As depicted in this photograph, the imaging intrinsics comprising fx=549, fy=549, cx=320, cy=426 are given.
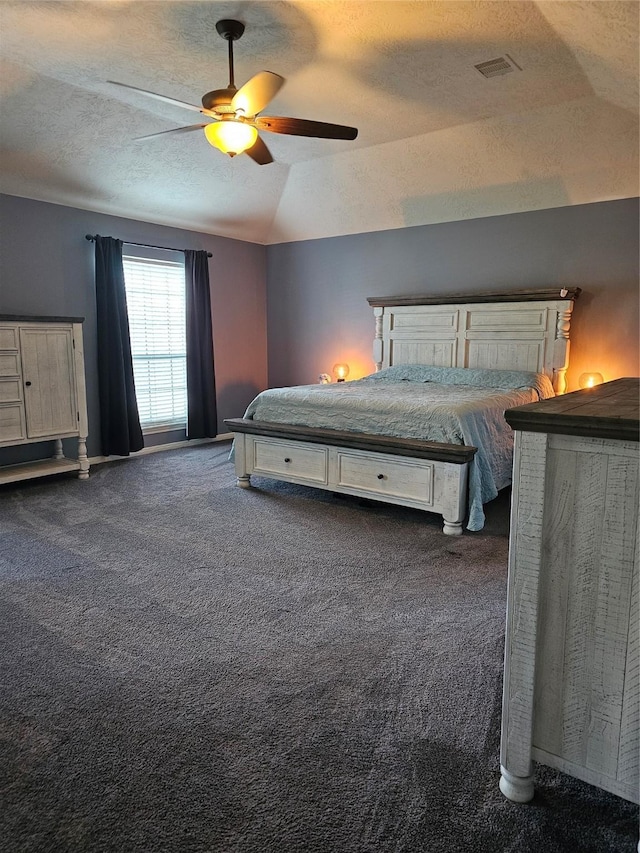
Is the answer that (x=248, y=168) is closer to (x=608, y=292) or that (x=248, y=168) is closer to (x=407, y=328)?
(x=407, y=328)

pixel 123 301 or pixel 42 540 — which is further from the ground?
pixel 123 301

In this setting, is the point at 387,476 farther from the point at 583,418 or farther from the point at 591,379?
the point at 583,418

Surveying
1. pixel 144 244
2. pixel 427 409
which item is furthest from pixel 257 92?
pixel 144 244

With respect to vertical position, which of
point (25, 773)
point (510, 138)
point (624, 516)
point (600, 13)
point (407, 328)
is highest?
point (510, 138)

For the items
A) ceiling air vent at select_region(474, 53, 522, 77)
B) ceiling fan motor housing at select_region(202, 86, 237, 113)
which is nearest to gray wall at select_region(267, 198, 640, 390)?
ceiling air vent at select_region(474, 53, 522, 77)

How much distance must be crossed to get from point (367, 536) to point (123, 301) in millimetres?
3464

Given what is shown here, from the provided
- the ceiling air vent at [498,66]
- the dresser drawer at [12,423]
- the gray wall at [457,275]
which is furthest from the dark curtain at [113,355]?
the ceiling air vent at [498,66]

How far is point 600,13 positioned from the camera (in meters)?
2.22

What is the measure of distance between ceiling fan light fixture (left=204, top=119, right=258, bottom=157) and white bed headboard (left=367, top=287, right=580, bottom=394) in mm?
2965

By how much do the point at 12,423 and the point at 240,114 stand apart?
116 inches

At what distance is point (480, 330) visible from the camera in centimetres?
534

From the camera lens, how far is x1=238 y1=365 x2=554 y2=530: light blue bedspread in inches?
137

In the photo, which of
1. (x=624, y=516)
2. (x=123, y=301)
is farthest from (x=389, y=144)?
(x=624, y=516)

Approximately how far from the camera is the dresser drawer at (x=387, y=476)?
3516 millimetres
